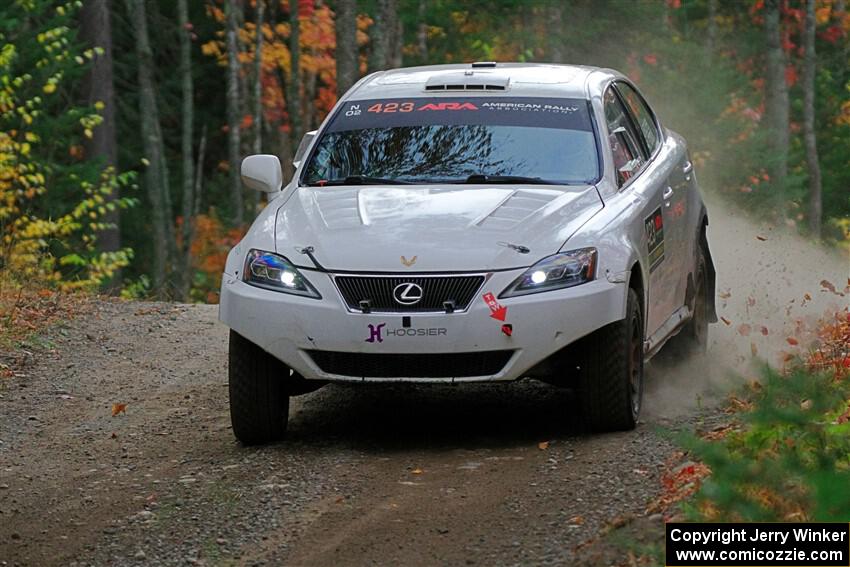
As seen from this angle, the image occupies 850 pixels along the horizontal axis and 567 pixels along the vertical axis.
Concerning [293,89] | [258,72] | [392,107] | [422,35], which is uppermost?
[392,107]

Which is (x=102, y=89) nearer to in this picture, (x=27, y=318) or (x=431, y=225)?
(x=27, y=318)

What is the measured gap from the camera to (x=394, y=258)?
7.61 meters

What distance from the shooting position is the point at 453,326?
7.52m

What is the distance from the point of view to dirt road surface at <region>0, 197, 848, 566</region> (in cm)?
627

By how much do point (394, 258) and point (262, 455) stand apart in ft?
4.05

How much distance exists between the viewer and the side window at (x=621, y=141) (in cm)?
891

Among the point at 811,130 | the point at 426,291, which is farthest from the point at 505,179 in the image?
the point at 811,130

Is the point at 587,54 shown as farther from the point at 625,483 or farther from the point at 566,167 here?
the point at 625,483

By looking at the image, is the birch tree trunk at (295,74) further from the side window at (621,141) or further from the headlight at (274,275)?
the headlight at (274,275)

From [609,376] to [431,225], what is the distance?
3.82ft

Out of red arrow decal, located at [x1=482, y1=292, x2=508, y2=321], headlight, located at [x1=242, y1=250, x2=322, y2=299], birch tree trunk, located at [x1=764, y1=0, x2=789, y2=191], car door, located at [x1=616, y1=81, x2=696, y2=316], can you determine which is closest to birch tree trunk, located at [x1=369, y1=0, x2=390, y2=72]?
birch tree trunk, located at [x1=764, y1=0, x2=789, y2=191]

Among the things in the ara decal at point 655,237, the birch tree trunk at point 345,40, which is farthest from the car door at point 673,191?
the birch tree trunk at point 345,40

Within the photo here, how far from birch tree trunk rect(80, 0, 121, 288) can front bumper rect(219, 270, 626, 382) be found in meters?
20.9

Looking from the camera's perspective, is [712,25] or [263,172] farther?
[712,25]
